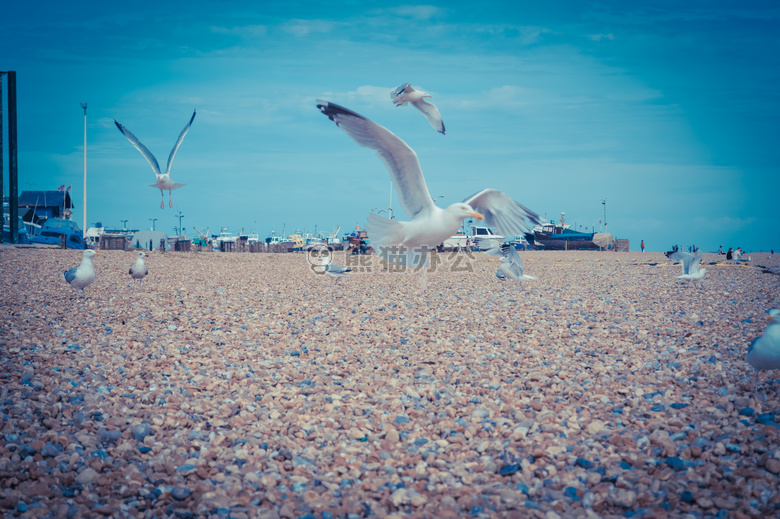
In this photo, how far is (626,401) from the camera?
3986mm

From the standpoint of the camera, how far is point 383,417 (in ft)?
12.4

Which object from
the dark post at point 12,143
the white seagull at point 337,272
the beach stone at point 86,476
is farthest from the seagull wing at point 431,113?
the dark post at point 12,143

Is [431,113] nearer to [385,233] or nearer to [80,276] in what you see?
[385,233]

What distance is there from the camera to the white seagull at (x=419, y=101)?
333 inches

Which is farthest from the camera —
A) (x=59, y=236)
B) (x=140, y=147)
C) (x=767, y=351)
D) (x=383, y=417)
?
(x=59, y=236)

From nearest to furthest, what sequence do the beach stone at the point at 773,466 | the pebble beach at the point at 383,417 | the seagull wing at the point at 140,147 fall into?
1. the pebble beach at the point at 383,417
2. the beach stone at the point at 773,466
3. the seagull wing at the point at 140,147

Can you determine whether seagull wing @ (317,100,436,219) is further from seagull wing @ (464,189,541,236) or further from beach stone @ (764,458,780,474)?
beach stone @ (764,458,780,474)

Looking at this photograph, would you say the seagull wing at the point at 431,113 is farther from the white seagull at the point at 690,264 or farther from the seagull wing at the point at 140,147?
the seagull wing at the point at 140,147

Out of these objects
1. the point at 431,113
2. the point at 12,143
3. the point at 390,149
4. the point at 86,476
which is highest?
the point at 12,143

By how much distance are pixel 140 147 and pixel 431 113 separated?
45.2 ft

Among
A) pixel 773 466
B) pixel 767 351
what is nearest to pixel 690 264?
pixel 767 351

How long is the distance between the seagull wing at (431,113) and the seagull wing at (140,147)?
13.3 m

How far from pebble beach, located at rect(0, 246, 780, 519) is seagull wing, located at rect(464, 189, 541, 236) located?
2626 mm

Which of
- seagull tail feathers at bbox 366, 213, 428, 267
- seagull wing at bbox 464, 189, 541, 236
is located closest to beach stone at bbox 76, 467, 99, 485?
seagull tail feathers at bbox 366, 213, 428, 267
